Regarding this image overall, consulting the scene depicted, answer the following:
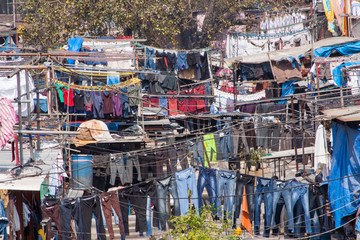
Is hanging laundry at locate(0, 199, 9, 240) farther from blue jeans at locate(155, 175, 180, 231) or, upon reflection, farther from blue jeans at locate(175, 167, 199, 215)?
blue jeans at locate(175, 167, 199, 215)

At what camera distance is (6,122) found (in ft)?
28.6

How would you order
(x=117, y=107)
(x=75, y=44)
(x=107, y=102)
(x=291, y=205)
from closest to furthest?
1. (x=291, y=205)
2. (x=107, y=102)
3. (x=117, y=107)
4. (x=75, y=44)

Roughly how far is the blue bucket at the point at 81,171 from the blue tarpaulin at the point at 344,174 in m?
8.74

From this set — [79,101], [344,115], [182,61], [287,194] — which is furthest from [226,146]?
[344,115]

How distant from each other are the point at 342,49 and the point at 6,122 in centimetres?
1428

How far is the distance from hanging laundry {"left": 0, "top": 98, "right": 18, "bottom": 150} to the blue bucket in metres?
9.70

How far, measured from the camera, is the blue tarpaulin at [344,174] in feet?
40.6

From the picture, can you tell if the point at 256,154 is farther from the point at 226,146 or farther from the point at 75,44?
the point at 75,44

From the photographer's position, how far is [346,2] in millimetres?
21391

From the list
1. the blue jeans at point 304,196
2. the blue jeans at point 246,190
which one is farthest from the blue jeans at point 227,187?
the blue jeans at point 304,196

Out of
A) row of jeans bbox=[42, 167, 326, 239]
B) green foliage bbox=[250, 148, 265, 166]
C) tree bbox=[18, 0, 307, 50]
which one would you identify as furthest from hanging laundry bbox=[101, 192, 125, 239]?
tree bbox=[18, 0, 307, 50]

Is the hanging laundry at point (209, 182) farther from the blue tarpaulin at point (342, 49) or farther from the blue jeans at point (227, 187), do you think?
the blue tarpaulin at point (342, 49)

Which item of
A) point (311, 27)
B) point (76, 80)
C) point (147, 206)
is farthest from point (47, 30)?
point (147, 206)

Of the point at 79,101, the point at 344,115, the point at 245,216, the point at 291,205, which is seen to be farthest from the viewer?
the point at 79,101
